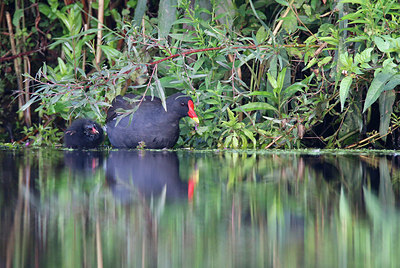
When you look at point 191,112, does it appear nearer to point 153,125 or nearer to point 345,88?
point 153,125

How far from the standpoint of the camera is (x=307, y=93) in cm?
401

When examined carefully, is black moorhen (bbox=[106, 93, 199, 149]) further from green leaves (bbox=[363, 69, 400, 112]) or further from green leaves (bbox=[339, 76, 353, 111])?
green leaves (bbox=[363, 69, 400, 112])

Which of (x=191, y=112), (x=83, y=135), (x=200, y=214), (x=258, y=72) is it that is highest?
Answer: (x=258, y=72)

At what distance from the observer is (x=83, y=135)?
4.10 metres

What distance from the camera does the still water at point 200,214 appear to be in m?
1.25

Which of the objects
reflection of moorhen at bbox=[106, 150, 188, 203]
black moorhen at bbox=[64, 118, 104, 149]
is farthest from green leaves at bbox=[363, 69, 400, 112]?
black moorhen at bbox=[64, 118, 104, 149]

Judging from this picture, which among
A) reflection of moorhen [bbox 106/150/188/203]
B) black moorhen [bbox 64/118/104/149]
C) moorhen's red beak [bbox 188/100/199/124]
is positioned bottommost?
reflection of moorhen [bbox 106/150/188/203]

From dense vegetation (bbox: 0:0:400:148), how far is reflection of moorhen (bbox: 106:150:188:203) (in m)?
0.40

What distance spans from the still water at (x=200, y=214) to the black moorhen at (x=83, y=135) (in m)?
1.02

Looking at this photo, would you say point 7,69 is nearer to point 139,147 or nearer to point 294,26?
point 139,147

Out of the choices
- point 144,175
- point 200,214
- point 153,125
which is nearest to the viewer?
point 200,214

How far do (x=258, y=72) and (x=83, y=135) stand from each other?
1.41m

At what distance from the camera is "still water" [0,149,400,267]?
125 centimetres

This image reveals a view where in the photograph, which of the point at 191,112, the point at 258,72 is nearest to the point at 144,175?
the point at 191,112
